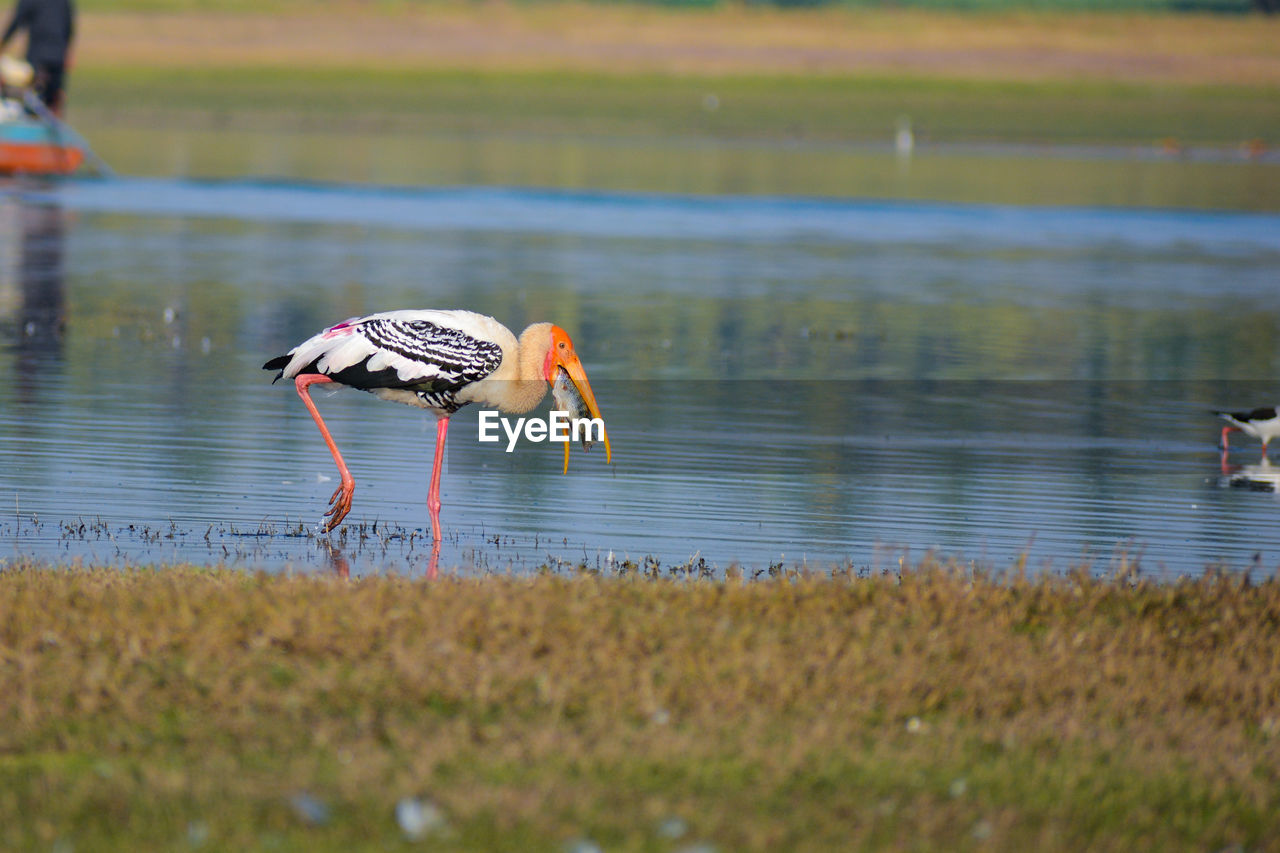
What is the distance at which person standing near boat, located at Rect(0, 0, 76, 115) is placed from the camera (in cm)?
3344

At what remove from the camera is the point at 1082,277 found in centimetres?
2577

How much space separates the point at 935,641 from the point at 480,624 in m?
1.66

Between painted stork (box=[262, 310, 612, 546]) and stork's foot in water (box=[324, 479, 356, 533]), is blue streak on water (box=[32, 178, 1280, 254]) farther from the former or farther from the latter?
stork's foot in water (box=[324, 479, 356, 533])

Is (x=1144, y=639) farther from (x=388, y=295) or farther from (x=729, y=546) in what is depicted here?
(x=388, y=295)

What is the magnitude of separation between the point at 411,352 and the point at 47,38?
26224 millimetres

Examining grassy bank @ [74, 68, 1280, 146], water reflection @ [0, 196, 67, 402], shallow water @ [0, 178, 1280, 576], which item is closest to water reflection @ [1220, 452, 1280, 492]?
shallow water @ [0, 178, 1280, 576]

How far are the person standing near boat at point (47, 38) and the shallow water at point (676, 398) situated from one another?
14.0ft

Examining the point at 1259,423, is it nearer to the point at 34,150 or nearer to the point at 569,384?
the point at 569,384

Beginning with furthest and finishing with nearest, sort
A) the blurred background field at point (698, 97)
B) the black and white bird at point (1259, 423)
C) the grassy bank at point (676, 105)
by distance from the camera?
1. the grassy bank at point (676, 105)
2. the blurred background field at point (698, 97)
3. the black and white bird at point (1259, 423)

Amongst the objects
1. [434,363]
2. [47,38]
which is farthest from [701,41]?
[434,363]

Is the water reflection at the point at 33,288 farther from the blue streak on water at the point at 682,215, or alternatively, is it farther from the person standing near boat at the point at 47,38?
the person standing near boat at the point at 47,38

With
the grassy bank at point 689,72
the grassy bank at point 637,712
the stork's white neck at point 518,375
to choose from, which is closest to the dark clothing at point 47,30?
the grassy bank at point 689,72

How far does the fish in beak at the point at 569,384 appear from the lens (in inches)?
393

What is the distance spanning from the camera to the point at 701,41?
299 feet
